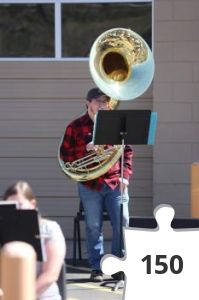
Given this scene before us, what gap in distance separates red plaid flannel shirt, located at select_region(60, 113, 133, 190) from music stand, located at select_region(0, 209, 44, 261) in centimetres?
315

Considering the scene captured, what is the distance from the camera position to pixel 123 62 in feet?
27.0

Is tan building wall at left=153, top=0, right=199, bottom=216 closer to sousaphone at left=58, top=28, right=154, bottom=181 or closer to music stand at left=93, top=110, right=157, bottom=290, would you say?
sousaphone at left=58, top=28, right=154, bottom=181

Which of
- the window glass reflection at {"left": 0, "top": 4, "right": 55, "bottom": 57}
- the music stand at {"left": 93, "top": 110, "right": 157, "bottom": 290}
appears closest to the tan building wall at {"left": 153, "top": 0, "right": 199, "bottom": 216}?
the window glass reflection at {"left": 0, "top": 4, "right": 55, "bottom": 57}

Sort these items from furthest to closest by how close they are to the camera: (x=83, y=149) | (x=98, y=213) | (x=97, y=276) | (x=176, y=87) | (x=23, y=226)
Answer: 1. (x=176, y=87)
2. (x=97, y=276)
3. (x=98, y=213)
4. (x=83, y=149)
5. (x=23, y=226)

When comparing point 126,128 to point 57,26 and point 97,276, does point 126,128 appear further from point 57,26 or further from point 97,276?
point 57,26

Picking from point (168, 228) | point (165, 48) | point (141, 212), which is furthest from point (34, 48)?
point (168, 228)

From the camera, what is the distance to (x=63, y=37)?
10242 millimetres

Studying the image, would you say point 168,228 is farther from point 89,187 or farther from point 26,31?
point 26,31

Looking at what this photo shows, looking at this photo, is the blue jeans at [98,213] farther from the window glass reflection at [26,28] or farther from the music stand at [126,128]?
the window glass reflection at [26,28]

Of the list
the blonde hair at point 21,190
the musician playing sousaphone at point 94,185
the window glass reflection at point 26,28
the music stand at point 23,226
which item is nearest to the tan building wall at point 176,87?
the window glass reflection at point 26,28

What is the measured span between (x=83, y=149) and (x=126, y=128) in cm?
58

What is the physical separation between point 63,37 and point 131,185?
183 cm

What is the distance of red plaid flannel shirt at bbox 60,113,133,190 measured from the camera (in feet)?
26.0

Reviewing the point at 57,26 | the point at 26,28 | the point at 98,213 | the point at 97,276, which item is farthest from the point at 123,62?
the point at 26,28
